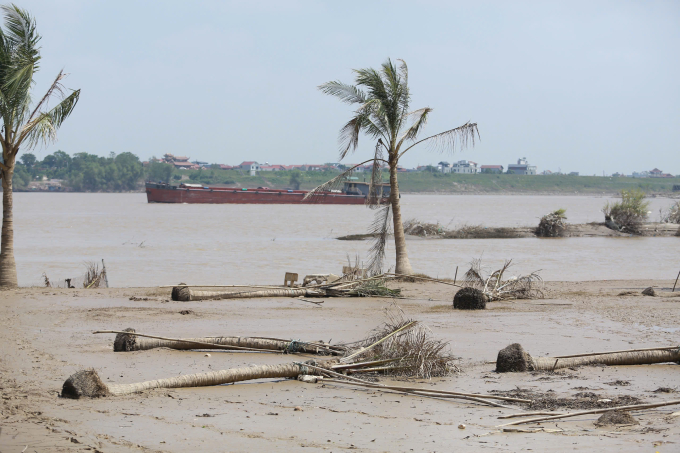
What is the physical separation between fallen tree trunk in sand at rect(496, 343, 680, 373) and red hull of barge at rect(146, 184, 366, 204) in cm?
7402

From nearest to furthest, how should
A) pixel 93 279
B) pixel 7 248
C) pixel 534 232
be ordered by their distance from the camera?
pixel 7 248
pixel 93 279
pixel 534 232

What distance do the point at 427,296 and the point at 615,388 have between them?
7824mm

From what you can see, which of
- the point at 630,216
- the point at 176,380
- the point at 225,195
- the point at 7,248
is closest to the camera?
the point at 176,380

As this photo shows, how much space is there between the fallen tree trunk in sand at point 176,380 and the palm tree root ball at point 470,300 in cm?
539

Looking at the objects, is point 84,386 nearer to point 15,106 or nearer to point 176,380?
point 176,380

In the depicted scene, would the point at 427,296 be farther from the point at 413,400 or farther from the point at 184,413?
the point at 184,413

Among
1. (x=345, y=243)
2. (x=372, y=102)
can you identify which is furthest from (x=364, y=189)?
(x=372, y=102)

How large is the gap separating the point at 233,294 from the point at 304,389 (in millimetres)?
6882

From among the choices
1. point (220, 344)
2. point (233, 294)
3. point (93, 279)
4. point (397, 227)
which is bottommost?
point (93, 279)

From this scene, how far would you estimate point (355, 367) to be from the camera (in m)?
7.14

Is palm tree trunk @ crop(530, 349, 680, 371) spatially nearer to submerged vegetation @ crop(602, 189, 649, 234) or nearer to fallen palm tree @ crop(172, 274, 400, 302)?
fallen palm tree @ crop(172, 274, 400, 302)

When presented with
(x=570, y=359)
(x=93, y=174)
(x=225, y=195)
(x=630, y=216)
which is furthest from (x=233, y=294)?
(x=93, y=174)

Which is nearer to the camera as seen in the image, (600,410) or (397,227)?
(600,410)

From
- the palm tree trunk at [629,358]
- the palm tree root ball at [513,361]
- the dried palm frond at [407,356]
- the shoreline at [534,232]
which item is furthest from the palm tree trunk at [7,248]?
the shoreline at [534,232]
